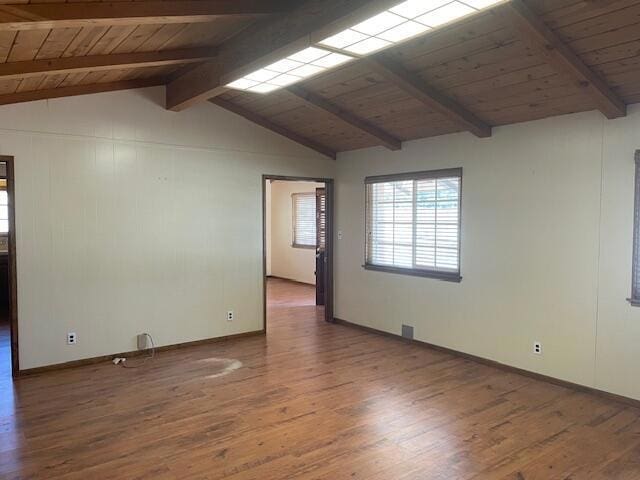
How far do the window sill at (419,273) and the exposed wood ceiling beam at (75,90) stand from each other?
339 centimetres

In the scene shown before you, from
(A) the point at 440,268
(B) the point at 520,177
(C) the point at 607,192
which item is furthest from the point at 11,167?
(C) the point at 607,192

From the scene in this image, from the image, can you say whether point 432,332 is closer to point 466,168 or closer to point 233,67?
Answer: point 466,168

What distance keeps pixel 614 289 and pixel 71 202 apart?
505cm

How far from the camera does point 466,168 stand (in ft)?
16.3

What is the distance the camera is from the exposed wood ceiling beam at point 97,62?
3.45 m

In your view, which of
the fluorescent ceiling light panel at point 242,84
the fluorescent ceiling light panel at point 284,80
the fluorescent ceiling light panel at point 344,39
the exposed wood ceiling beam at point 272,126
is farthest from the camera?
the exposed wood ceiling beam at point 272,126

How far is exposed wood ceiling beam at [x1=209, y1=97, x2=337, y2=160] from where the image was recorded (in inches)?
222

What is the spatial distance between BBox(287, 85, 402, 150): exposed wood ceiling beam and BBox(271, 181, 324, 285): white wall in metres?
4.66

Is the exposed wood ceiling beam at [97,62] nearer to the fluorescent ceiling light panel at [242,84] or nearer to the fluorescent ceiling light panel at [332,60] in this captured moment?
the fluorescent ceiling light panel at [242,84]

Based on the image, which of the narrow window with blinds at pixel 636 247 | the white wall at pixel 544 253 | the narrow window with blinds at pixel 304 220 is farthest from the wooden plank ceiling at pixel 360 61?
the narrow window with blinds at pixel 304 220

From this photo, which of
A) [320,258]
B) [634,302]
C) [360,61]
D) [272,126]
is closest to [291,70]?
[360,61]

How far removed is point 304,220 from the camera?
34.9ft

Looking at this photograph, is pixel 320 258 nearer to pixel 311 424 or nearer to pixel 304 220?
pixel 304 220

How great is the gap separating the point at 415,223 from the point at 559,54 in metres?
2.69
